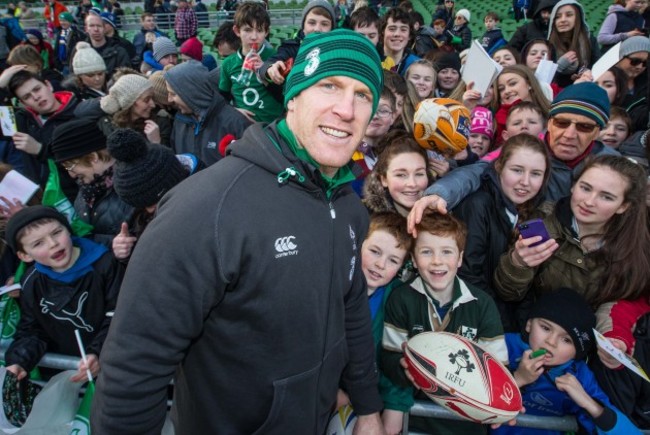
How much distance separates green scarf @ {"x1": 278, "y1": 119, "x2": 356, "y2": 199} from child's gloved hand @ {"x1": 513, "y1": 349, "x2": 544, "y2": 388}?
1.55 meters

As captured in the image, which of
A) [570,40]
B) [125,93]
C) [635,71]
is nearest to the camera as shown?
[125,93]

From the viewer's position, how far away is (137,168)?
2539mm

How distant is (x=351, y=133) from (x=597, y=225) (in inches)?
82.3

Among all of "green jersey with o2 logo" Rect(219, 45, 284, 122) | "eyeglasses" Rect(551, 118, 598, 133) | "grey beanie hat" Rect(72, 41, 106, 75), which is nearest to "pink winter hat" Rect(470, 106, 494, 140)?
"eyeglasses" Rect(551, 118, 598, 133)

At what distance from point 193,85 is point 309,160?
287cm

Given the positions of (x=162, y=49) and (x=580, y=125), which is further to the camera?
(x=162, y=49)

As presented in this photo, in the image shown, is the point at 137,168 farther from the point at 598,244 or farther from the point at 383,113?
the point at 598,244

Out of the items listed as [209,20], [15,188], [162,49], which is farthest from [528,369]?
[209,20]

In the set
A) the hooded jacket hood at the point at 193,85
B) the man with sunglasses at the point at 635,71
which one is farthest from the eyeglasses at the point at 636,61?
the hooded jacket hood at the point at 193,85

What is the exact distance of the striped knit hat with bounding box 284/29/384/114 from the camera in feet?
4.62

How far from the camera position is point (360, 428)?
6.09 ft

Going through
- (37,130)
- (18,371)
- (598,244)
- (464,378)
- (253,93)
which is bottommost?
(18,371)

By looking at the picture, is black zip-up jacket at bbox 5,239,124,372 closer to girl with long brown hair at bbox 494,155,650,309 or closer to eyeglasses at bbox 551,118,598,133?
girl with long brown hair at bbox 494,155,650,309

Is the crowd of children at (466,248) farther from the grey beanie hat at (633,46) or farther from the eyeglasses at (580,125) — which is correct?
the grey beanie hat at (633,46)
